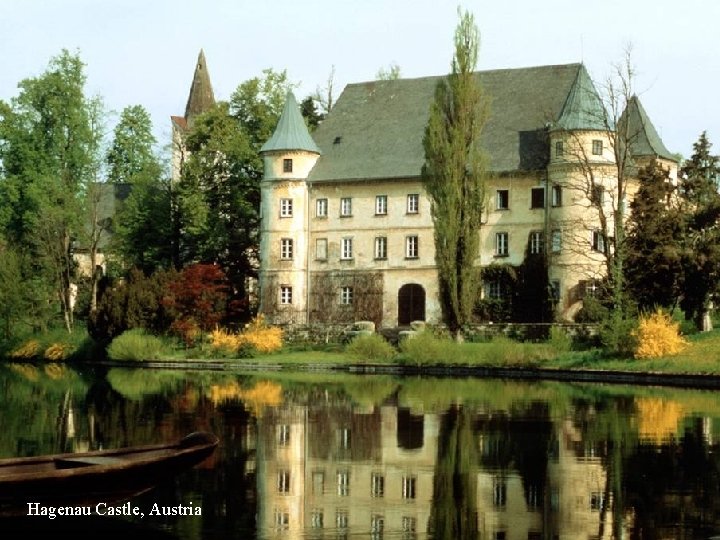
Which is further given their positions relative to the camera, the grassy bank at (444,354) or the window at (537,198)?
the window at (537,198)

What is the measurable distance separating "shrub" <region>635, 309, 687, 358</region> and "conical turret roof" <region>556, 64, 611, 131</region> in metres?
15.2

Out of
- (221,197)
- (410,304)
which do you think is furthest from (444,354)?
(221,197)

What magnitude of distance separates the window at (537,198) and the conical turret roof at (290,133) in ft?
38.7

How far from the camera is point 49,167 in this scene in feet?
218

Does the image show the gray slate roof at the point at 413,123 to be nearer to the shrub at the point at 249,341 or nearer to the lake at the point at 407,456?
the shrub at the point at 249,341

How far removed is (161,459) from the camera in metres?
14.5

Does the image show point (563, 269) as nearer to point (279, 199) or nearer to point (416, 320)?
point (416, 320)

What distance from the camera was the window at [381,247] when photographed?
60894mm

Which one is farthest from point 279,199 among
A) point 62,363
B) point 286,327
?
point 62,363

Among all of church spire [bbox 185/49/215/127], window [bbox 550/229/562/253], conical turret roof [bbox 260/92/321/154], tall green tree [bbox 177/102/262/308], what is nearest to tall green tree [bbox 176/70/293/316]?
tall green tree [bbox 177/102/262/308]

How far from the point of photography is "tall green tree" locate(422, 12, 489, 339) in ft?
166

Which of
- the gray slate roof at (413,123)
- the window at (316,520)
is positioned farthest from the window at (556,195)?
the window at (316,520)

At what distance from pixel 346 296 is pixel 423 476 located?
1686 inches

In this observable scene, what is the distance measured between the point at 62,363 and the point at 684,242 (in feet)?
99.6
